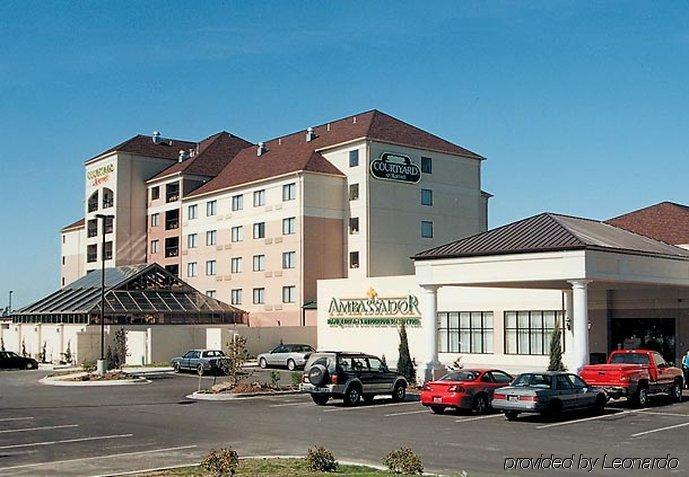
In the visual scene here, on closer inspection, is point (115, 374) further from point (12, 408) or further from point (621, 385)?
point (621, 385)

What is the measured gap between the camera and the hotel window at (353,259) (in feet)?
220

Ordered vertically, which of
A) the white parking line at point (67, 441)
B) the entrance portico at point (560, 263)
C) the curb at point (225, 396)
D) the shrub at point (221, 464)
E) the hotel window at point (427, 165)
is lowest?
the curb at point (225, 396)

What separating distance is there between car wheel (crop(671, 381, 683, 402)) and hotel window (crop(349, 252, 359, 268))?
126ft

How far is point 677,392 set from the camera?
29.9m

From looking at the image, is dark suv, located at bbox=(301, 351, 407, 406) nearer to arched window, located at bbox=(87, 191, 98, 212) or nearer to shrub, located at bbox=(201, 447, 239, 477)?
shrub, located at bbox=(201, 447, 239, 477)

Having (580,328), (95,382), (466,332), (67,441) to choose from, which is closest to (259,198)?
(466,332)

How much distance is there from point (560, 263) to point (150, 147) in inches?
2446

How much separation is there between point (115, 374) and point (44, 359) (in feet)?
64.7

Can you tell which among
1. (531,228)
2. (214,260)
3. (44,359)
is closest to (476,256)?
(531,228)

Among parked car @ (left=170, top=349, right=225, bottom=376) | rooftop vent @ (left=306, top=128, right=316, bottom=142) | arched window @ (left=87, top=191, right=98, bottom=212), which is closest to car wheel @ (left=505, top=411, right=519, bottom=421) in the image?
parked car @ (left=170, top=349, right=225, bottom=376)

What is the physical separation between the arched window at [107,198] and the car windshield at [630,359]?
63317mm

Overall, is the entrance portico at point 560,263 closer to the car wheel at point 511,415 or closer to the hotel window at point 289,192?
the car wheel at point 511,415

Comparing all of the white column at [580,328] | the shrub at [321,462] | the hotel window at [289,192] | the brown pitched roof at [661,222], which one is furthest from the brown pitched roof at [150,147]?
the shrub at [321,462]

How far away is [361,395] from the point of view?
29.9 meters
